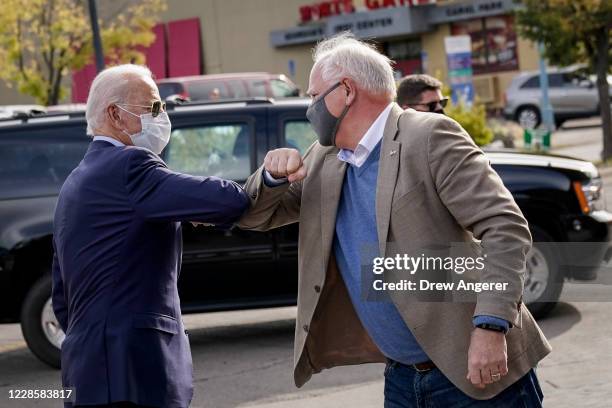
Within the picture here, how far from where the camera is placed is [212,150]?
8719mm

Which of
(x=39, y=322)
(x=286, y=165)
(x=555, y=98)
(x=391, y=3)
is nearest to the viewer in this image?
(x=286, y=165)

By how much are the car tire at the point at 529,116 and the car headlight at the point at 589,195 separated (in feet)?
82.6

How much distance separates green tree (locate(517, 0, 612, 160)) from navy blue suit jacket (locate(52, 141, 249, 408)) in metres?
17.8

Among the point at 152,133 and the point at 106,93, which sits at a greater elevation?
the point at 106,93

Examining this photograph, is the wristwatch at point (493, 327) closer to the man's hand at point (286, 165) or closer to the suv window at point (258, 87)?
the man's hand at point (286, 165)

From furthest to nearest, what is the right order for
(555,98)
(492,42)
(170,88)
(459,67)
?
(492,42) → (555,98) → (459,67) → (170,88)

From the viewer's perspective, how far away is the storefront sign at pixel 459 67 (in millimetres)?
25375

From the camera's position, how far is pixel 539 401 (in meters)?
3.64

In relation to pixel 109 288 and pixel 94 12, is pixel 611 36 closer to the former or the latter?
pixel 94 12

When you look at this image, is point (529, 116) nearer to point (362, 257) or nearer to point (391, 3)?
point (391, 3)

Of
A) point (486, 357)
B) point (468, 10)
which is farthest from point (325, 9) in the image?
point (486, 357)

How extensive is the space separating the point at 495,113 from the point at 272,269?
Answer: 35.4 m

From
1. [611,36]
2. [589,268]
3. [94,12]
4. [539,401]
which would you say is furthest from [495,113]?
[539,401]

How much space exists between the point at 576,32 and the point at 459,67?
5157mm
